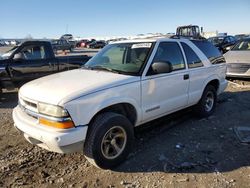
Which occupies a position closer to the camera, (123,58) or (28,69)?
(123,58)

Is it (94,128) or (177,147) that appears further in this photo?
(177,147)

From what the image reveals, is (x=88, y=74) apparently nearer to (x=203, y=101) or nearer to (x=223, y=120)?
(x=203, y=101)

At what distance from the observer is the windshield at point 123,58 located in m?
4.20

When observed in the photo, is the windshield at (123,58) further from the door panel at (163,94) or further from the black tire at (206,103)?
the black tire at (206,103)

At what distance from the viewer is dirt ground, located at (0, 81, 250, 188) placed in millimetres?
3492

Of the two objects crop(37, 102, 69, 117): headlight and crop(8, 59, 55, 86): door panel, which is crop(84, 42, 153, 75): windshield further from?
crop(8, 59, 55, 86): door panel

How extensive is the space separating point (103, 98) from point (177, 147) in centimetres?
169

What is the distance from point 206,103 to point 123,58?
2.38 meters

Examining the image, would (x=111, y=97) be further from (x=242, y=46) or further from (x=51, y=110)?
(x=242, y=46)

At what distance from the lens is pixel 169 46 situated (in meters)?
4.78

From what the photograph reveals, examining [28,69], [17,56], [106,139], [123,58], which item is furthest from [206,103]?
[17,56]

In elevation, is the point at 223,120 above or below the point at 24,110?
below

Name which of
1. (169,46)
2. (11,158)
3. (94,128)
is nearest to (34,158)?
(11,158)

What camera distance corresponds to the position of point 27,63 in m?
8.05
